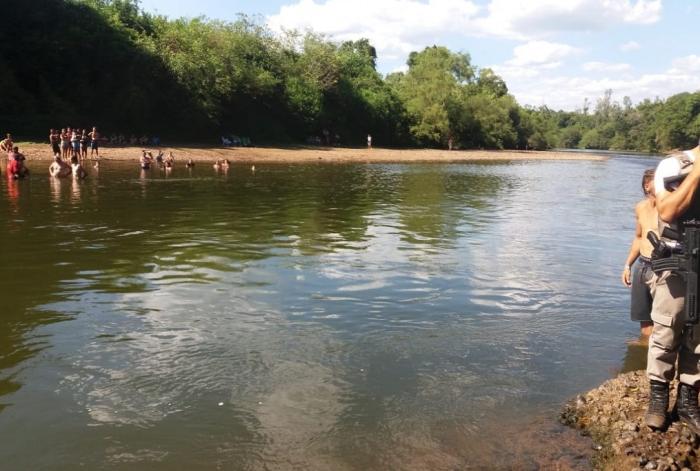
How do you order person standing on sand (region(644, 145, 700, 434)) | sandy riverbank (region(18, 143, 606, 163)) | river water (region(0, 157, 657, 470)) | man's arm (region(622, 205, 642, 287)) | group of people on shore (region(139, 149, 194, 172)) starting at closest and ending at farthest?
person standing on sand (region(644, 145, 700, 434)), river water (region(0, 157, 657, 470)), man's arm (region(622, 205, 642, 287)), group of people on shore (region(139, 149, 194, 172)), sandy riverbank (region(18, 143, 606, 163))

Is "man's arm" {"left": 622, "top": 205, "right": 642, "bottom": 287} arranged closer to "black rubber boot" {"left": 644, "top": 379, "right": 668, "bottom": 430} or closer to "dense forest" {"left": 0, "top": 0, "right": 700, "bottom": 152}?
"black rubber boot" {"left": 644, "top": 379, "right": 668, "bottom": 430}

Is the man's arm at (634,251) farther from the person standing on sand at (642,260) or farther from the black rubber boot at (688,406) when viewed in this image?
the black rubber boot at (688,406)

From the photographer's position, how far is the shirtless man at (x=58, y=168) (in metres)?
24.2

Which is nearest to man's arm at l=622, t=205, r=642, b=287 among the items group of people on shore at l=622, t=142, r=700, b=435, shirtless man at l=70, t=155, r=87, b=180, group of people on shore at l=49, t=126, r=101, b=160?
group of people on shore at l=622, t=142, r=700, b=435

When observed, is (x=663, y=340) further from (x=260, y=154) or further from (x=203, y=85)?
(x=203, y=85)

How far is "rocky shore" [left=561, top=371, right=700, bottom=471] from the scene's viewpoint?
3971 millimetres

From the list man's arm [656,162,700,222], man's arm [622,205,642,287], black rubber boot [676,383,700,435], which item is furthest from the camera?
man's arm [622,205,642,287]

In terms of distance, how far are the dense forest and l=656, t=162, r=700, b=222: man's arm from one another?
41989 millimetres

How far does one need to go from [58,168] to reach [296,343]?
71.6 ft

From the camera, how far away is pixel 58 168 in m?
24.4

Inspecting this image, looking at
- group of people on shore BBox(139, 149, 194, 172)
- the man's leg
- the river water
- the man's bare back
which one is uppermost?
group of people on shore BBox(139, 149, 194, 172)

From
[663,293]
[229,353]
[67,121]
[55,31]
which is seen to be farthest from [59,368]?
[55,31]

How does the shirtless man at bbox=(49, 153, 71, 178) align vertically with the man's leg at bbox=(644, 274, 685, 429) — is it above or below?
above

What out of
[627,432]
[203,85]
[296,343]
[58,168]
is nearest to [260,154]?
[203,85]
